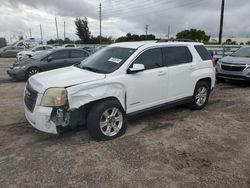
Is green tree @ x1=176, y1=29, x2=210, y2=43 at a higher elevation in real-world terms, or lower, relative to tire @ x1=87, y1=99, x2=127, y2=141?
higher

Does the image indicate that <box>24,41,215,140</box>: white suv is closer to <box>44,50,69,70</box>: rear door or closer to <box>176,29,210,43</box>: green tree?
<box>44,50,69,70</box>: rear door

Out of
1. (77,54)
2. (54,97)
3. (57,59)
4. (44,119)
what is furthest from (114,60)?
(77,54)

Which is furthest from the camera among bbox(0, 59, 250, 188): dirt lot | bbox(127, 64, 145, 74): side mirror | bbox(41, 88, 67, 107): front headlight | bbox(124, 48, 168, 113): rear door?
bbox(124, 48, 168, 113): rear door

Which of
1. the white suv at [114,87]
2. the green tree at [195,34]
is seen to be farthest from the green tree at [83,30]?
the white suv at [114,87]

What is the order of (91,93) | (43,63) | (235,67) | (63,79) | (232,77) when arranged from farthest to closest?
(43,63) → (232,77) → (235,67) → (63,79) → (91,93)

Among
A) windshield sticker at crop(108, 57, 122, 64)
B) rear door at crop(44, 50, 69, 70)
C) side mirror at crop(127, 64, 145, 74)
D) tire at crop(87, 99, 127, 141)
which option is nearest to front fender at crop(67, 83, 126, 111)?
tire at crop(87, 99, 127, 141)

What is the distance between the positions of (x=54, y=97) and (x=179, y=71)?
2767 millimetres

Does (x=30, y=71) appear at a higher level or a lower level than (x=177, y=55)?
lower

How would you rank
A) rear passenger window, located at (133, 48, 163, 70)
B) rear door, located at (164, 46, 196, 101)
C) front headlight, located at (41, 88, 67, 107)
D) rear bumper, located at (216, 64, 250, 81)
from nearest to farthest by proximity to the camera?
front headlight, located at (41, 88, 67, 107), rear passenger window, located at (133, 48, 163, 70), rear door, located at (164, 46, 196, 101), rear bumper, located at (216, 64, 250, 81)

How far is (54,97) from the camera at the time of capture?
384cm

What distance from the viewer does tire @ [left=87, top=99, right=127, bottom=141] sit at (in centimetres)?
405

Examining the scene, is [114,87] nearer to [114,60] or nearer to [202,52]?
[114,60]

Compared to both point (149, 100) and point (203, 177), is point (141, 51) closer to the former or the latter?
point (149, 100)

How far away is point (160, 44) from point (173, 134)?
6.20ft
